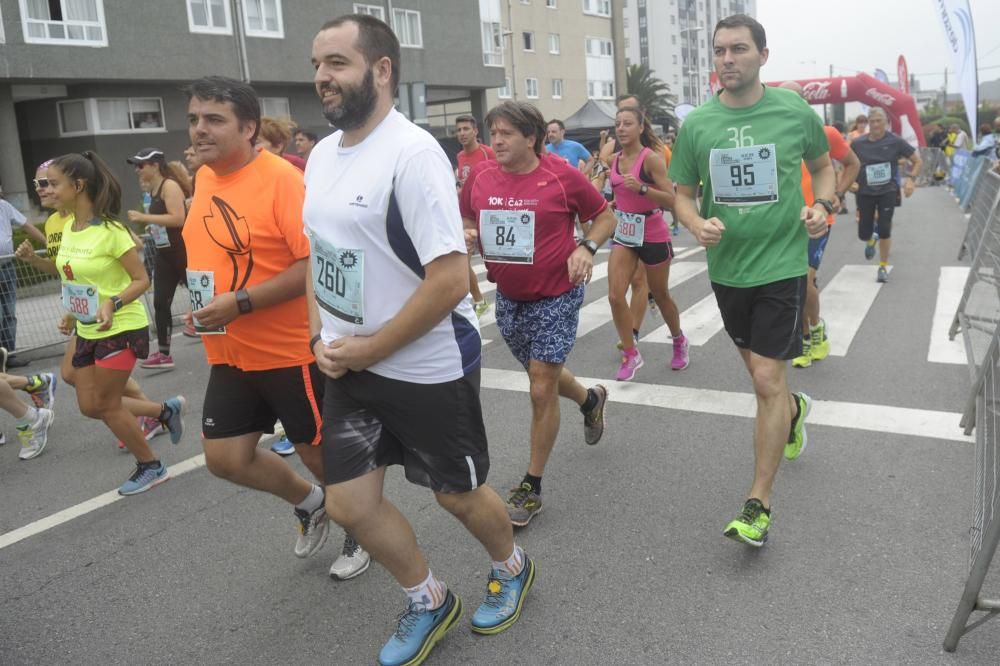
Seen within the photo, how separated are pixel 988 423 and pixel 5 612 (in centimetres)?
418

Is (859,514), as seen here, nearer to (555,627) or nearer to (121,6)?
(555,627)

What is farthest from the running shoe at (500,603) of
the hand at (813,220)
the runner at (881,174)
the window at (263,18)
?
the window at (263,18)

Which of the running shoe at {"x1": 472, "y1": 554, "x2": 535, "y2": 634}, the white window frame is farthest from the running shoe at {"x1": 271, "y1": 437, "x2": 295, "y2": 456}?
the white window frame

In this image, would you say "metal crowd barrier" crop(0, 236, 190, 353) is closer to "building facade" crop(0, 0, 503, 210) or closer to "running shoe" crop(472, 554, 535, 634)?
"running shoe" crop(472, 554, 535, 634)

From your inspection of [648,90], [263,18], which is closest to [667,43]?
[648,90]

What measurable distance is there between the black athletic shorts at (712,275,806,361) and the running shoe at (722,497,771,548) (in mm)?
644

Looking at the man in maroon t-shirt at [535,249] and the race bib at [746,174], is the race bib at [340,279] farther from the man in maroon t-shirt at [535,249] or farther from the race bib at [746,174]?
the race bib at [746,174]

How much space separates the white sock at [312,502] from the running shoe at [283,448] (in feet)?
5.27

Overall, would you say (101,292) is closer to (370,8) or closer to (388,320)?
(388,320)

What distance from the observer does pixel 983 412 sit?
12.5ft

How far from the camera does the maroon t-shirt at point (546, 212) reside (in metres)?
4.02

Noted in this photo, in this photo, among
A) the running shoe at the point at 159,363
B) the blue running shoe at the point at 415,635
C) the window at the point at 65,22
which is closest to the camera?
the blue running shoe at the point at 415,635

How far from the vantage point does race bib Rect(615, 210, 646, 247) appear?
247 inches

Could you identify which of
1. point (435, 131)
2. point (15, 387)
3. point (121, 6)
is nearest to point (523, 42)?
point (435, 131)
